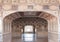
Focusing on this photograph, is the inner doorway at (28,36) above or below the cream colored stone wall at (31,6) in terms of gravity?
below

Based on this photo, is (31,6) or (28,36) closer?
(31,6)

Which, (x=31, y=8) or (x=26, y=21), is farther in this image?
(x=26, y=21)

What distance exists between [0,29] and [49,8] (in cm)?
264

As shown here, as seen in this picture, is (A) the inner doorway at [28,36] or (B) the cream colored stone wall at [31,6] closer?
(B) the cream colored stone wall at [31,6]

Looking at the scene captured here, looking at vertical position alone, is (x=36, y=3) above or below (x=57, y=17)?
above

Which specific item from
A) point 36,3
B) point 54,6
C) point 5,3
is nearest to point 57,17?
point 54,6

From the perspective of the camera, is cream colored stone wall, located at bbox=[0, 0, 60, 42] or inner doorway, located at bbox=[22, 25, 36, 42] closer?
cream colored stone wall, located at bbox=[0, 0, 60, 42]

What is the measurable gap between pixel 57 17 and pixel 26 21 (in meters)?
8.57

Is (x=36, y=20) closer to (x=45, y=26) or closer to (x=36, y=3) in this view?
(x=45, y=26)

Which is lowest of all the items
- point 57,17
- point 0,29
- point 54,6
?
point 0,29

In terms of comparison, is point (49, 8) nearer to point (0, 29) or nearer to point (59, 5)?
point (59, 5)

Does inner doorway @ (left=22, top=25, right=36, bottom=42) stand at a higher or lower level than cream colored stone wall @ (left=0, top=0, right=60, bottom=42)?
lower

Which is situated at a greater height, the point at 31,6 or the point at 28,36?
the point at 31,6

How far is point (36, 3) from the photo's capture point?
7.83m
